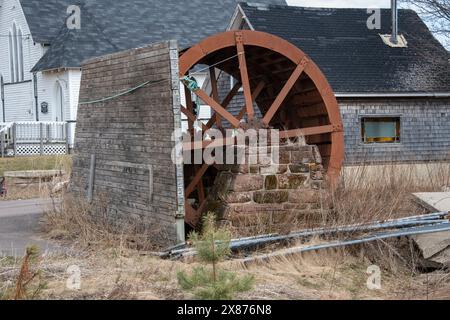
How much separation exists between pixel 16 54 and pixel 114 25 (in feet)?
16.3

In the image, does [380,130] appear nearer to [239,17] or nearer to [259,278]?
[239,17]

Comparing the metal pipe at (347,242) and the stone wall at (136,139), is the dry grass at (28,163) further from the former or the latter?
the metal pipe at (347,242)

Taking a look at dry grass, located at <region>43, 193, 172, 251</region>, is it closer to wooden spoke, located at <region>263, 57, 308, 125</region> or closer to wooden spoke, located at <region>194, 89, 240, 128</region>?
wooden spoke, located at <region>194, 89, 240, 128</region>

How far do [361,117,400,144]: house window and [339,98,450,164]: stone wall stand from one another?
0.18 m

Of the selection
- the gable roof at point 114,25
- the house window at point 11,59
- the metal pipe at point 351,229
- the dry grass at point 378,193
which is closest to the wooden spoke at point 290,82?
the dry grass at point 378,193

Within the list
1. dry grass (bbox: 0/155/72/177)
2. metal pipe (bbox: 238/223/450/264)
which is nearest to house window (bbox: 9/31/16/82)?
dry grass (bbox: 0/155/72/177)

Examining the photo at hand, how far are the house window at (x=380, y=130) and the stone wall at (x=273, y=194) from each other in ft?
35.7

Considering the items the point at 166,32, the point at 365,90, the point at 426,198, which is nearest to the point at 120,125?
the point at 426,198

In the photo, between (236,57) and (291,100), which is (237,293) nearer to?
(236,57)

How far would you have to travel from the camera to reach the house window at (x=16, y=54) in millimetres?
31828

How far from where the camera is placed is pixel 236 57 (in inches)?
510

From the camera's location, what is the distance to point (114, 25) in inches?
1207

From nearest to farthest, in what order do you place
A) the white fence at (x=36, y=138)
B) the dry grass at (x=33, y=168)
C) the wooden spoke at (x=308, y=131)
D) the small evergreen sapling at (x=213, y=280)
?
1. the small evergreen sapling at (x=213, y=280)
2. the wooden spoke at (x=308, y=131)
3. the dry grass at (x=33, y=168)
4. the white fence at (x=36, y=138)

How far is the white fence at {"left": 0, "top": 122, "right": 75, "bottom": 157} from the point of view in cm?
2597
